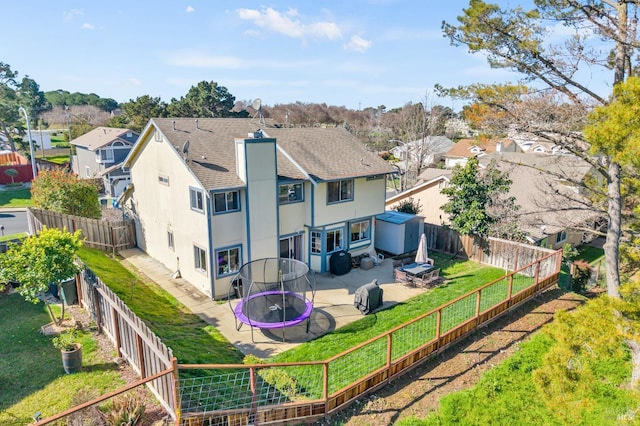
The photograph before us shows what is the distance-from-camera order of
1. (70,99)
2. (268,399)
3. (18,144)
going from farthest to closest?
(70,99) < (18,144) < (268,399)

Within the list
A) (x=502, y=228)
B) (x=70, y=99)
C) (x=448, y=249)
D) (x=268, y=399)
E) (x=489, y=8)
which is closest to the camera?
(x=268, y=399)

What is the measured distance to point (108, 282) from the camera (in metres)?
15.2

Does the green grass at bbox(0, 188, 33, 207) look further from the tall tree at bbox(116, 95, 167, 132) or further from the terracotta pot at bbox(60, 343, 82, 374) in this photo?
the terracotta pot at bbox(60, 343, 82, 374)

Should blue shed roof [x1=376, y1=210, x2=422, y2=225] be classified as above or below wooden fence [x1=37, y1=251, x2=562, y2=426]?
above

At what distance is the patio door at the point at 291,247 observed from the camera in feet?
60.6

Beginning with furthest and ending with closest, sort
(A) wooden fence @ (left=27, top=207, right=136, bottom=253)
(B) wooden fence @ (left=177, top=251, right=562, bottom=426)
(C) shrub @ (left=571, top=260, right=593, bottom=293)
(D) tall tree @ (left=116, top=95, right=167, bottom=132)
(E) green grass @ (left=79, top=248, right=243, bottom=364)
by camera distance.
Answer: (D) tall tree @ (left=116, top=95, right=167, bottom=132), (A) wooden fence @ (left=27, top=207, right=136, bottom=253), (C) shrub @ (left=571, top=260, right=593, bottom=293), (E) green grass @ (left=79, top=248, right=243, bottom=364), (B) wooden fence @ (left=177, top=251, right=562, bottom=426)

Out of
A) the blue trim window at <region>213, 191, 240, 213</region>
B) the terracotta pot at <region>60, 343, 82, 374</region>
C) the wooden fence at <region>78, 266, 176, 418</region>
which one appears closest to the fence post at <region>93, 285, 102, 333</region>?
the wooden fence at <region>78, 266, 176, 418</region>

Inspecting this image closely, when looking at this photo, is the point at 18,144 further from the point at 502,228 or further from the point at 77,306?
the point at 502,228

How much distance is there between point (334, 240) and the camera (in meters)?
19.9

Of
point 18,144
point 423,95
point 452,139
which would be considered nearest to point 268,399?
point 423,95

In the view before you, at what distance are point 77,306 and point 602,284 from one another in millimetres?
21547

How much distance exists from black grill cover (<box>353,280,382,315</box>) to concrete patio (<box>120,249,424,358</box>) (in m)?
0.30

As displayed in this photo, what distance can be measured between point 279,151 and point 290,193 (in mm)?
2577

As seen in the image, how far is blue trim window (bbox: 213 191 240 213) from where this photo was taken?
15.7 meters
